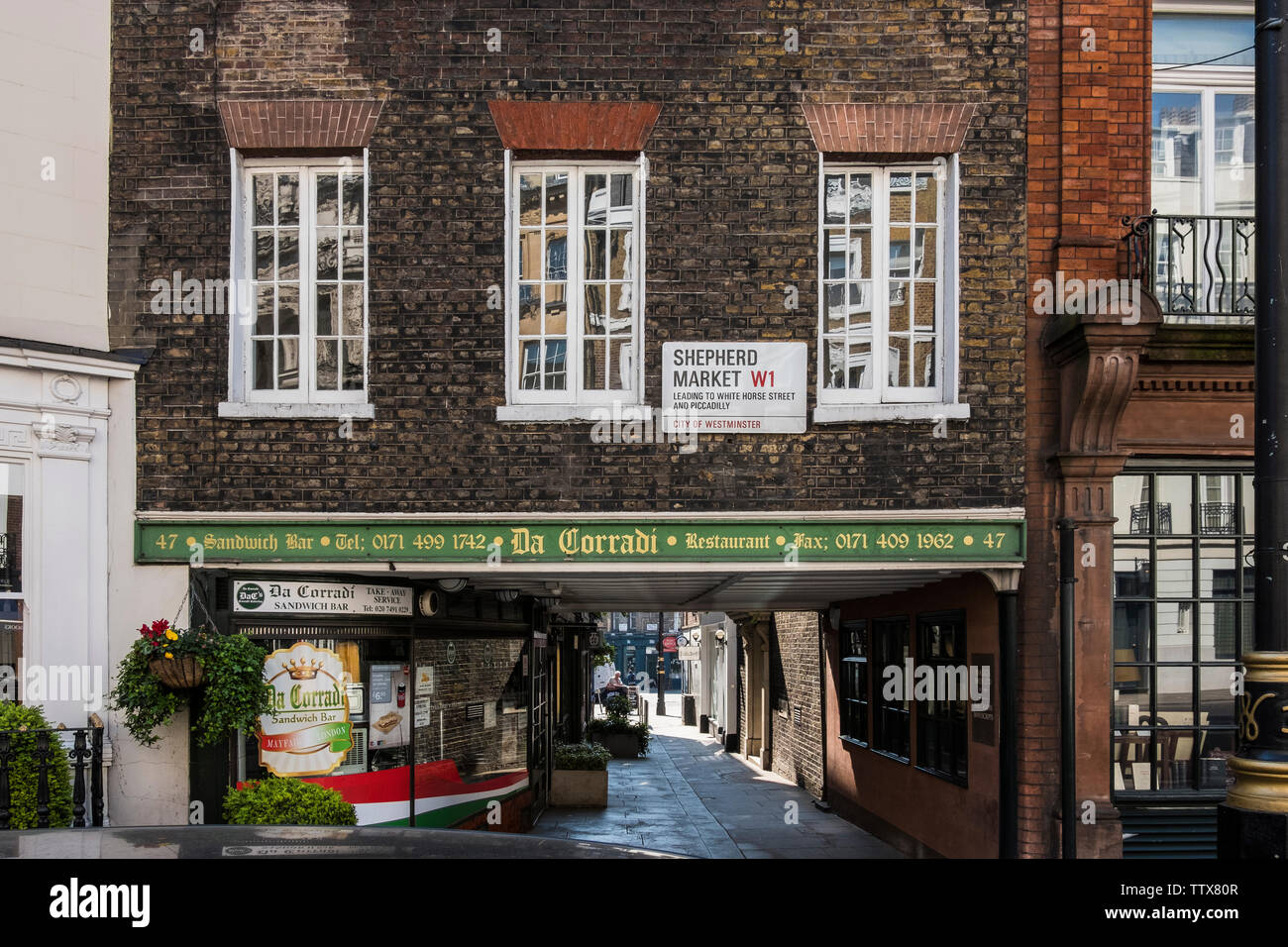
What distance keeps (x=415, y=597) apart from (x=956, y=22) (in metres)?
6.78

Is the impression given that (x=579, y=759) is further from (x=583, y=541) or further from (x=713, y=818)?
(x=583, y=541)

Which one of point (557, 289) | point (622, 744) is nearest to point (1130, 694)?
point (557, 289)

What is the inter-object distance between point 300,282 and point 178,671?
327 cm

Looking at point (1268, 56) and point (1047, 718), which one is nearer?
point (1268, 56)

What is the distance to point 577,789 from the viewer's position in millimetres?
15617

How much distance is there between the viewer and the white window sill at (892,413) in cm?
870

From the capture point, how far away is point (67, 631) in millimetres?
8352

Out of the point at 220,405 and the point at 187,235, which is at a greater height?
the point at 187,235

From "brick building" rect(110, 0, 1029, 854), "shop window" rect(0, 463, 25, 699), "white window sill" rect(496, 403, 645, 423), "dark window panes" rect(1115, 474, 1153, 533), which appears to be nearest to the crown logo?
"brick building" rect(110, 0, 1029, 854)

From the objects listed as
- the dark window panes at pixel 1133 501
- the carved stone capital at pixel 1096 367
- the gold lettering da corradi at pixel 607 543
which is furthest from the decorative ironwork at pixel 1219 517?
the gold lettering da corradi at pixel 607 543

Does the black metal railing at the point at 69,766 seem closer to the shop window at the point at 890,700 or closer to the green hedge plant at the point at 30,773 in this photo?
the green hedge plant at the point at 30,773

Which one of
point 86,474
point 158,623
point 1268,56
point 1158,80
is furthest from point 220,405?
point 1158,80

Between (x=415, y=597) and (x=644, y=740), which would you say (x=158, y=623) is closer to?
(x=415, y=597)

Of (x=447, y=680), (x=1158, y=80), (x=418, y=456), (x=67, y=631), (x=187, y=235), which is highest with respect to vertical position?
(x=1158, y=80)
